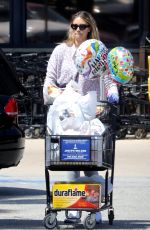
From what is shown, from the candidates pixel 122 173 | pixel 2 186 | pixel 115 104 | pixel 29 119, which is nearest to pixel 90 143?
pixel 115 104

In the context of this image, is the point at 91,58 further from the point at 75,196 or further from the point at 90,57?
the point at 75,196

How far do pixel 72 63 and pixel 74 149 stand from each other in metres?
0.92

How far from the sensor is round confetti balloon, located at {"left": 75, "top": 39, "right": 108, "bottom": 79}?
29.7ft

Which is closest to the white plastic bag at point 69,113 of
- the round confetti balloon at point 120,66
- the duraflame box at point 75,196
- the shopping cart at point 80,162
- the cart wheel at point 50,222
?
the shopping cart at point 80,162

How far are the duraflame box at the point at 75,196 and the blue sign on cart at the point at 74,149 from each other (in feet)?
0.93

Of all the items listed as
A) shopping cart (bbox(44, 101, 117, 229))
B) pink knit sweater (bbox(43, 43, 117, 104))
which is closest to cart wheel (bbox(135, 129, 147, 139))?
pink knit sweater (bbox(43, 43, 117, 104))

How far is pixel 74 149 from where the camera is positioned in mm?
9000

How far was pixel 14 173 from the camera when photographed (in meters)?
14.4

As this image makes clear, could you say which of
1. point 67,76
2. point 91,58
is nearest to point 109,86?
point 67,76

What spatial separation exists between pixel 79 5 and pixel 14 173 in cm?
828

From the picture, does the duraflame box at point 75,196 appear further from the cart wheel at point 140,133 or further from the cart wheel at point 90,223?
the cart wheel at point 140,133

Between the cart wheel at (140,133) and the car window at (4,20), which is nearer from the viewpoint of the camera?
the cart wheel at (140,133)

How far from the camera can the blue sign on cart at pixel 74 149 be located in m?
8.98

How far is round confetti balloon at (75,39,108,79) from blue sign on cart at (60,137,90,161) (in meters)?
0.58
